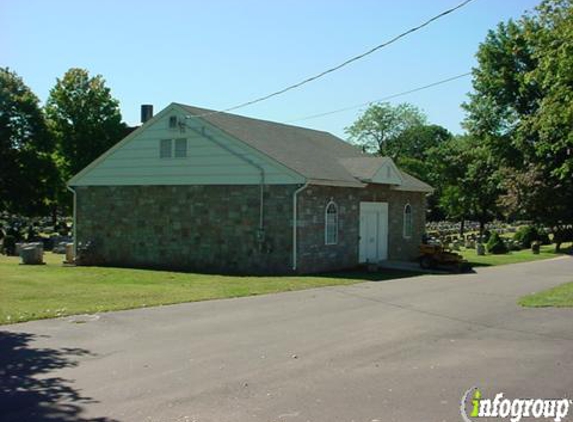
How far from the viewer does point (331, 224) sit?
2348cm

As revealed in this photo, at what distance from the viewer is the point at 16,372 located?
7.79 metres

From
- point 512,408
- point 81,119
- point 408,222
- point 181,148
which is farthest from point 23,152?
point 512,408

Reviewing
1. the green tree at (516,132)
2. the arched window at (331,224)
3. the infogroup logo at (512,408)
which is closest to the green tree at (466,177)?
the green tree at (516,132)

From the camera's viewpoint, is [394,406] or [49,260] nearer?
[394,406]

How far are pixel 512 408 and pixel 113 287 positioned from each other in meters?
13.5

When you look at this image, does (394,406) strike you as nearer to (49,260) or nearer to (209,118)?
(209,118)

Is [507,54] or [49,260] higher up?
[507,54]

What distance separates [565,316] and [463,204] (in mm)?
45024

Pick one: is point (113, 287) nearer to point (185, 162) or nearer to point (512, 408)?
point (185, 162)

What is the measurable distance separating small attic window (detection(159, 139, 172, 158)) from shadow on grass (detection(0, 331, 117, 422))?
16.0m

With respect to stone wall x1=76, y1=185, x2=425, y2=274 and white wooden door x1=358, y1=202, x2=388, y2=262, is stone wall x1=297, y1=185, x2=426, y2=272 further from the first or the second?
white wooden door x1=358, y1=202, x2=388, y2=262

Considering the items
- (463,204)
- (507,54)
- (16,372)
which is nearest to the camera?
(16,372)

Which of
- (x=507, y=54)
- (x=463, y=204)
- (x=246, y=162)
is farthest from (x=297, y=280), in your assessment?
(x=463, y=204)

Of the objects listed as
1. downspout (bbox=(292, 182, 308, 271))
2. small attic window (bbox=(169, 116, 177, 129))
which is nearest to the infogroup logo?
downspout (bbox=(292, 182, 308, 271))
